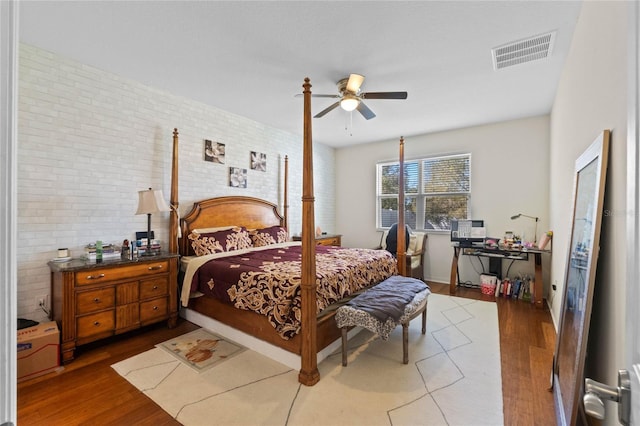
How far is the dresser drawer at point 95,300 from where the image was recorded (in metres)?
2.40

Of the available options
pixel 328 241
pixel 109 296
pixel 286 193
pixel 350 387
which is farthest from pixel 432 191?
pixel 109 296

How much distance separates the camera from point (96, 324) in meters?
2.50

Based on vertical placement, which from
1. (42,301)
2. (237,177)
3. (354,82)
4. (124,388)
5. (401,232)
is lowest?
(124,388)

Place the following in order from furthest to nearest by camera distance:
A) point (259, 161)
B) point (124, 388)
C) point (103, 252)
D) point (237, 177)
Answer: point (259, 161)
point (237, 177)
point (103, 252)
point (124, 388)

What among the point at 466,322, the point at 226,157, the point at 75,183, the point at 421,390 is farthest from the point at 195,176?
the point at 466,322

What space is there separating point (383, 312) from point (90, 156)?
10.4 feet

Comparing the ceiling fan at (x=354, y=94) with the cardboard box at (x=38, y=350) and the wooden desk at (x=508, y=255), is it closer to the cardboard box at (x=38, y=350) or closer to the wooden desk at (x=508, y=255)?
the wooden desk at (x=508, y=255)

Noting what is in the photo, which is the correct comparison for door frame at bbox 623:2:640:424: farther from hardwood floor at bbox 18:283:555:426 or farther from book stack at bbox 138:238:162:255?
book stack at bbox 138:238:162:255

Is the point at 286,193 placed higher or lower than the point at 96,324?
higher

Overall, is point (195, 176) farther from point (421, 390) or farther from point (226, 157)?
point (421, 390)

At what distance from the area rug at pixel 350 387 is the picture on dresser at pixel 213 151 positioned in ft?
8.13

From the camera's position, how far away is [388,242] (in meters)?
4.35

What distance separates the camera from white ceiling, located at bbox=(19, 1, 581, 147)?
204cm

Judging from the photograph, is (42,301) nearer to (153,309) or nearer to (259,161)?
(153,309)
